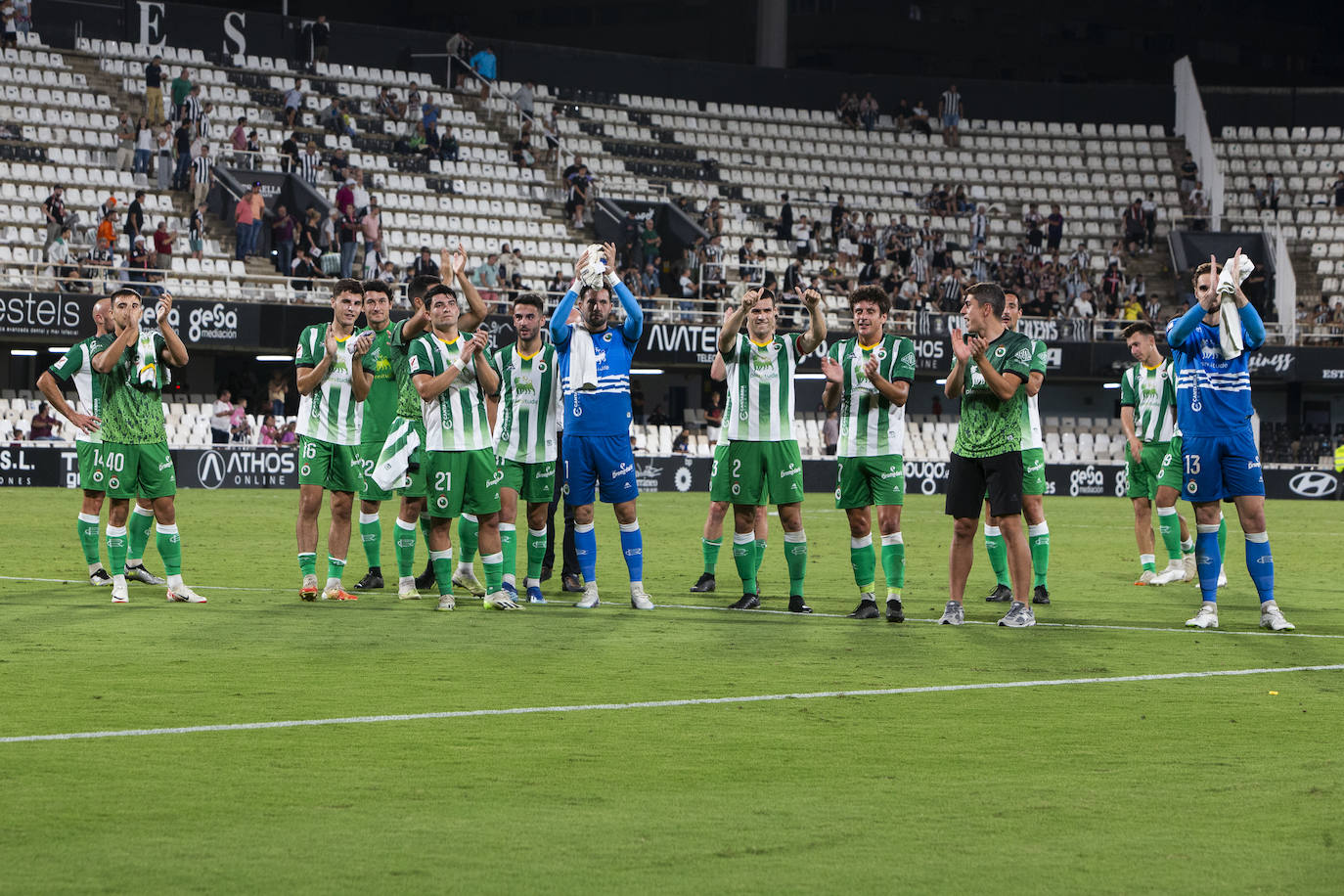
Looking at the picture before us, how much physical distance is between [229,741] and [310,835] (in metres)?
1.62

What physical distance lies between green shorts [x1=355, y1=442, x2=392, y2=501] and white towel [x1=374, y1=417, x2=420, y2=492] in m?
0.06

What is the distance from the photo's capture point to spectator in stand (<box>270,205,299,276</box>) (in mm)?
34844

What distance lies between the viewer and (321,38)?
4216 centimetres

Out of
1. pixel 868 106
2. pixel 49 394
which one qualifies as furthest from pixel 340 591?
pixel 868 106

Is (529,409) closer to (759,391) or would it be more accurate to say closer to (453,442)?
(453,442)

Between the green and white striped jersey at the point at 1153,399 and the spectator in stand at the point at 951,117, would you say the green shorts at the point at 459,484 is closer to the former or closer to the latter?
the green and white striped jersey at the point at 1153,399

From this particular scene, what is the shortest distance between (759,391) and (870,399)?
0.84 meters

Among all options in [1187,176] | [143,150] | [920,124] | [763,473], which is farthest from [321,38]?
[763,473]

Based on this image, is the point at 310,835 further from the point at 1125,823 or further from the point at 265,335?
the point at 265,335

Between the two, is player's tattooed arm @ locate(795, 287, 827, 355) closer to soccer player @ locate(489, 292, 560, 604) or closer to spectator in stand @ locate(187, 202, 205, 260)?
soccer player @ locate(489, 292, 560, 604)

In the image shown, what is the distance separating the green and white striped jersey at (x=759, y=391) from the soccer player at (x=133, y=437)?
13.0 ft

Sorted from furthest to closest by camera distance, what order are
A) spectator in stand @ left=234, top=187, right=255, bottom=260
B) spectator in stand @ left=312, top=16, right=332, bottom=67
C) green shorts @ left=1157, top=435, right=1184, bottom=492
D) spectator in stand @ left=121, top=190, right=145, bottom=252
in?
spectator in stand @ left=312, top=16, right=332, bottom=67 < spectator in stand @ left=234, top=187, right=255, bottom=260 < spectator in stand @ left=121, top=190, right=145, bottom=252 < green shorts @ left=1157, top=435, right=1184, bottom=492

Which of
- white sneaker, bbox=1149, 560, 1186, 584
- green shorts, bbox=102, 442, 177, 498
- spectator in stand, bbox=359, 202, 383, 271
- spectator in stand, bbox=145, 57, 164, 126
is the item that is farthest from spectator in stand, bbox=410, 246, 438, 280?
green shorts, bbox=102, 442, 177, 498

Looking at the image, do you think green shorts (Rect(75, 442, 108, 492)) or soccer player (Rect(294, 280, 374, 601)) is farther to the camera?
green shorts (Rect(75, 442, 108, 492))
